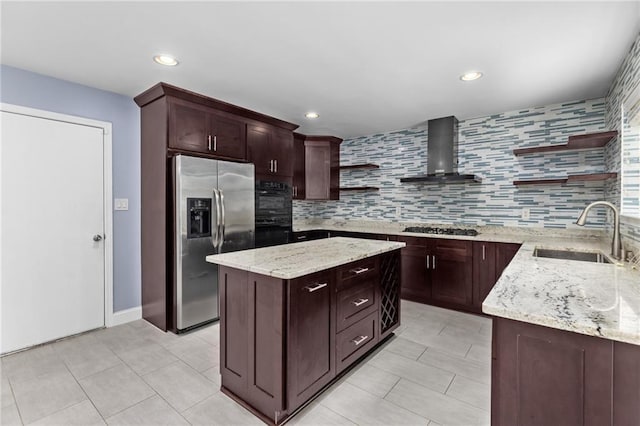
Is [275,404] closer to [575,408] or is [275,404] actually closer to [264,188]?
[575,408]

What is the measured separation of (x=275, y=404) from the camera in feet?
5.48

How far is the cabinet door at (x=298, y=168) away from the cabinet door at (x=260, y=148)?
880 mm

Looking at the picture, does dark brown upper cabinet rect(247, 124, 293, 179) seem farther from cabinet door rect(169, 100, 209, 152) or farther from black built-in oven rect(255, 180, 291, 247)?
cabinet door rect(169, 100, 209, 152)

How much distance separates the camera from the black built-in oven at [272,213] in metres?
3.80

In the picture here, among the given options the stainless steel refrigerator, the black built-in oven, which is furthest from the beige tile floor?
the black built-in oven

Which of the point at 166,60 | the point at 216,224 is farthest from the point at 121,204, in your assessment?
the point at 166,60

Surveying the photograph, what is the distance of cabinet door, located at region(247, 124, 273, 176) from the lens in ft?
12.1

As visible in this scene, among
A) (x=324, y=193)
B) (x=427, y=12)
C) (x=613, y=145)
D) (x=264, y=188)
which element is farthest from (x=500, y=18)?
(x=324, y=193)

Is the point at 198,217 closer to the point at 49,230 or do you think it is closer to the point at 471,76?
the point at 49,230

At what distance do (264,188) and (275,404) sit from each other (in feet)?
8.60

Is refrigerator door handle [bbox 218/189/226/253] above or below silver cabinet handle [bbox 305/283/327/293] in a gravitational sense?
above

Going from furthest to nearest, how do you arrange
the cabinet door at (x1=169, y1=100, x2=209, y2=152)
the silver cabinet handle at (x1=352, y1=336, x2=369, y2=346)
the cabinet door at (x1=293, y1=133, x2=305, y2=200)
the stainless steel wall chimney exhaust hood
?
the cabinet door at (x1=293, y1=133, x2=305, y2=200)
the stainless steel wall chimney exhaust hood
the cabinet door at (x1=169, y1=100, x2=209, y2=152)
the silver cabinet handle at (x1=352, y1=336, x2=369, y2=346)

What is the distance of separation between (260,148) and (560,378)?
348 centimetres

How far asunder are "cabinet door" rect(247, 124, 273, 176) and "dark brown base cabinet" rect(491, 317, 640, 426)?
3.17 meters
